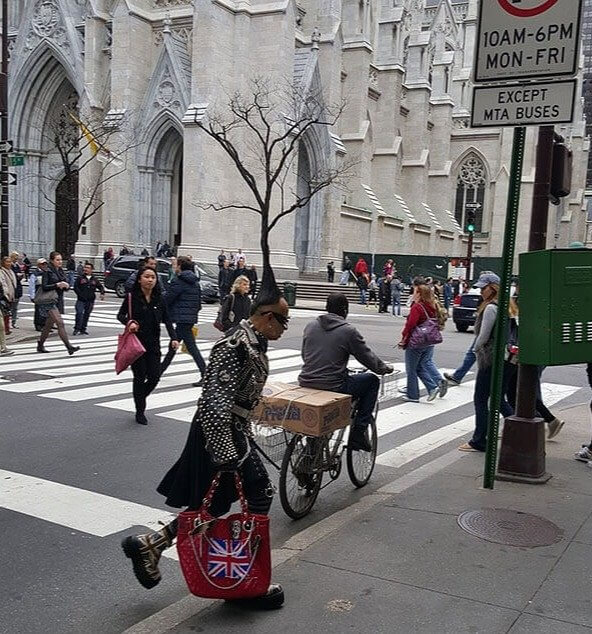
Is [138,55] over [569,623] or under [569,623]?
over

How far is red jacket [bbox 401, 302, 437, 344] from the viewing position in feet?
33.1

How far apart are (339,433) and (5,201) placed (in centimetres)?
1407

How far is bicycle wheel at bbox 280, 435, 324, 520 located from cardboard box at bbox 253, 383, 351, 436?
20 cm

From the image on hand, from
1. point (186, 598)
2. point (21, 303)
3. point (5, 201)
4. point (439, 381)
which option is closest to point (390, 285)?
point (21, 303)

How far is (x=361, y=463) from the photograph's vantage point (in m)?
6.04

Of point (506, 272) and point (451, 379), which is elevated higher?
point (506, 272)

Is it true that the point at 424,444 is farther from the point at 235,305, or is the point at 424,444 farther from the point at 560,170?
the point at 235,305

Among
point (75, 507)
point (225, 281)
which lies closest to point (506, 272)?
point (75, 507)

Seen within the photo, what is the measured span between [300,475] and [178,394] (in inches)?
200

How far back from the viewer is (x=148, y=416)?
8445 mm

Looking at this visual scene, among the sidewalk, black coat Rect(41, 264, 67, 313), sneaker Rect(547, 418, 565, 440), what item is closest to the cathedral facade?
black coat Rect(41, 264, 67, 313)

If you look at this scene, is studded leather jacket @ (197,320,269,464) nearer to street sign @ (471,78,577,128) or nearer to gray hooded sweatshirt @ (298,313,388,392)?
Result: gray hooded sweatshirt @ (298,313,388,392)

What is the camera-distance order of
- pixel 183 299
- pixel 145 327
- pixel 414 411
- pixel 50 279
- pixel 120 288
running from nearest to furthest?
pixel 145 327 < pixel 414 411 < pixel 183 299 < pixel 50 279 < pixel 120 288

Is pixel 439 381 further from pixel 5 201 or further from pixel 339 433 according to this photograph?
pixel 5 201
